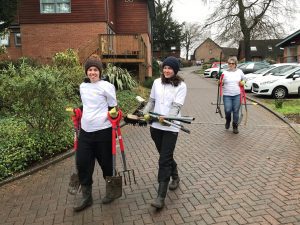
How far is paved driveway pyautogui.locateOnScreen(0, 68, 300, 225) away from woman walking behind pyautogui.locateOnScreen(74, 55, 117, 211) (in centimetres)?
42

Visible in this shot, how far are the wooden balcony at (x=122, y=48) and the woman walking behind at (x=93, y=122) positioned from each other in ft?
49.2

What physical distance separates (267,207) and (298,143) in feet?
12.2

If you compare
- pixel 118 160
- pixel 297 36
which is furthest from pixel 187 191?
pixel 297 36

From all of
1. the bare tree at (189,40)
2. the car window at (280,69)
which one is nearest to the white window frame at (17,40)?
the car window at (280,69)

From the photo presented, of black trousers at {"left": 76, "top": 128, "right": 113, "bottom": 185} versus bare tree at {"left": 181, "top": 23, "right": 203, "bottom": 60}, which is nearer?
black trousers at {"left": 76, "top": 128, "right": 113, "bottom": 185}

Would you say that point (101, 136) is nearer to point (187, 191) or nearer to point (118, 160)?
point (187, 191)

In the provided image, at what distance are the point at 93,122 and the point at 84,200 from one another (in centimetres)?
100

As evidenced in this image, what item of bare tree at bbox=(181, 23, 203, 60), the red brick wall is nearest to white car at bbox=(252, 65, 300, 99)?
the red brick wall

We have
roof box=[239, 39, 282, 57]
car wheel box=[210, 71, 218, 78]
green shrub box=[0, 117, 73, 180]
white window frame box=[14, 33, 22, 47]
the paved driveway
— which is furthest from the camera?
roof box=[239, 39, 282, 57]

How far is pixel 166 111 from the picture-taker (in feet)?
15.3

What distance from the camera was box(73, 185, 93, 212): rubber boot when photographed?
4.67 m

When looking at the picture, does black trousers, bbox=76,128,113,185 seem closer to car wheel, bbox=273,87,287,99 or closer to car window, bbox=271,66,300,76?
car wheel, bbox=273,87,287,99

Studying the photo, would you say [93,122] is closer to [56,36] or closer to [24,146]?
[24,146]

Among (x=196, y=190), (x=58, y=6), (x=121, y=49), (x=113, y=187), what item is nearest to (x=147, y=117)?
(x=113, y=187)
